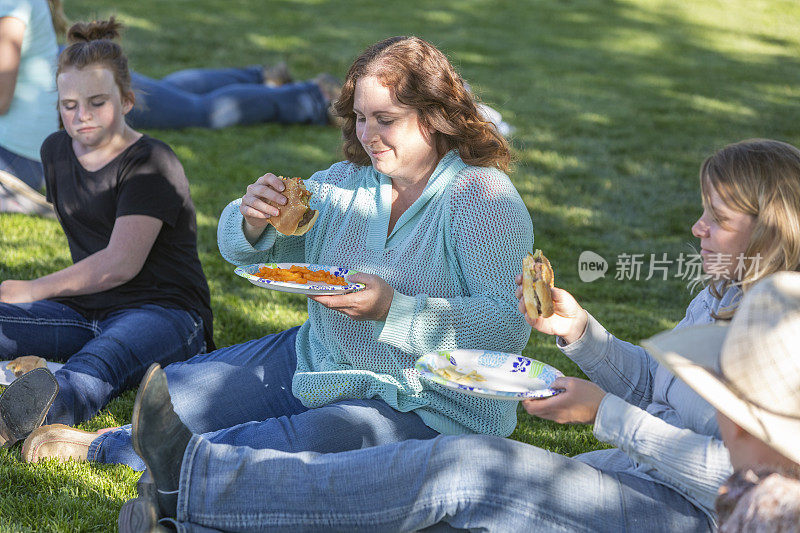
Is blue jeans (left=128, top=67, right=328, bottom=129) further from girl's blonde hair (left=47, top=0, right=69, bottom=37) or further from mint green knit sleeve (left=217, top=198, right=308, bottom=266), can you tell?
mint green knit sleeve (left=217, top=198, right=308, bottom=266)

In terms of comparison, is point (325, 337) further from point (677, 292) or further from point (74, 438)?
point (677, 292)

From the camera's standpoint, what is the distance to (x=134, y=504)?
102 inches

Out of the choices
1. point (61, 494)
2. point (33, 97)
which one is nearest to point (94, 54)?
point (61, 494)

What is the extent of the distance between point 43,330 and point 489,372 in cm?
222

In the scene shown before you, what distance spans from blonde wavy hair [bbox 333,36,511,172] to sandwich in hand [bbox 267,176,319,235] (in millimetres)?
447

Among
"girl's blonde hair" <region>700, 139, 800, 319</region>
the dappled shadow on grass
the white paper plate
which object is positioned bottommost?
the dappled shadow on grass

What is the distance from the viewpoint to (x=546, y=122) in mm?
9516

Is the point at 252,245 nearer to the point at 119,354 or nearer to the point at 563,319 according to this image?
the point at 119,354

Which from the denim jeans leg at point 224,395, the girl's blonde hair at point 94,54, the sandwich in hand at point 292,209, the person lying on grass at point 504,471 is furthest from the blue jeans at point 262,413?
the girl's blonde hair at point 94,54

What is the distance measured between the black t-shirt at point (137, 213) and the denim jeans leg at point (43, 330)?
0.07 m

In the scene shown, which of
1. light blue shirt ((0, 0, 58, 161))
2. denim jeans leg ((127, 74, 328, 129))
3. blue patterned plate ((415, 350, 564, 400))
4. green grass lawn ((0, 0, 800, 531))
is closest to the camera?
blue patterned plate ((415, 350, 564, 400))

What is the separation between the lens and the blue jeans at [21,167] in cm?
623

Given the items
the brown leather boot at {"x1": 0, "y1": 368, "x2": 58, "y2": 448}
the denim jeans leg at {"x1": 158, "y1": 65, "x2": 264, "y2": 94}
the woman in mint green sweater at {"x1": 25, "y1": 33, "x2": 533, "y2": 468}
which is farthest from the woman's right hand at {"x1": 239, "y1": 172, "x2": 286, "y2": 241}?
the denim jeans leg at {"x1": 158, "y1": 65, "x2": 264, "y2": 94}

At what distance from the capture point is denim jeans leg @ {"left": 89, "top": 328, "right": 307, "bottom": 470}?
3352 millimetres
